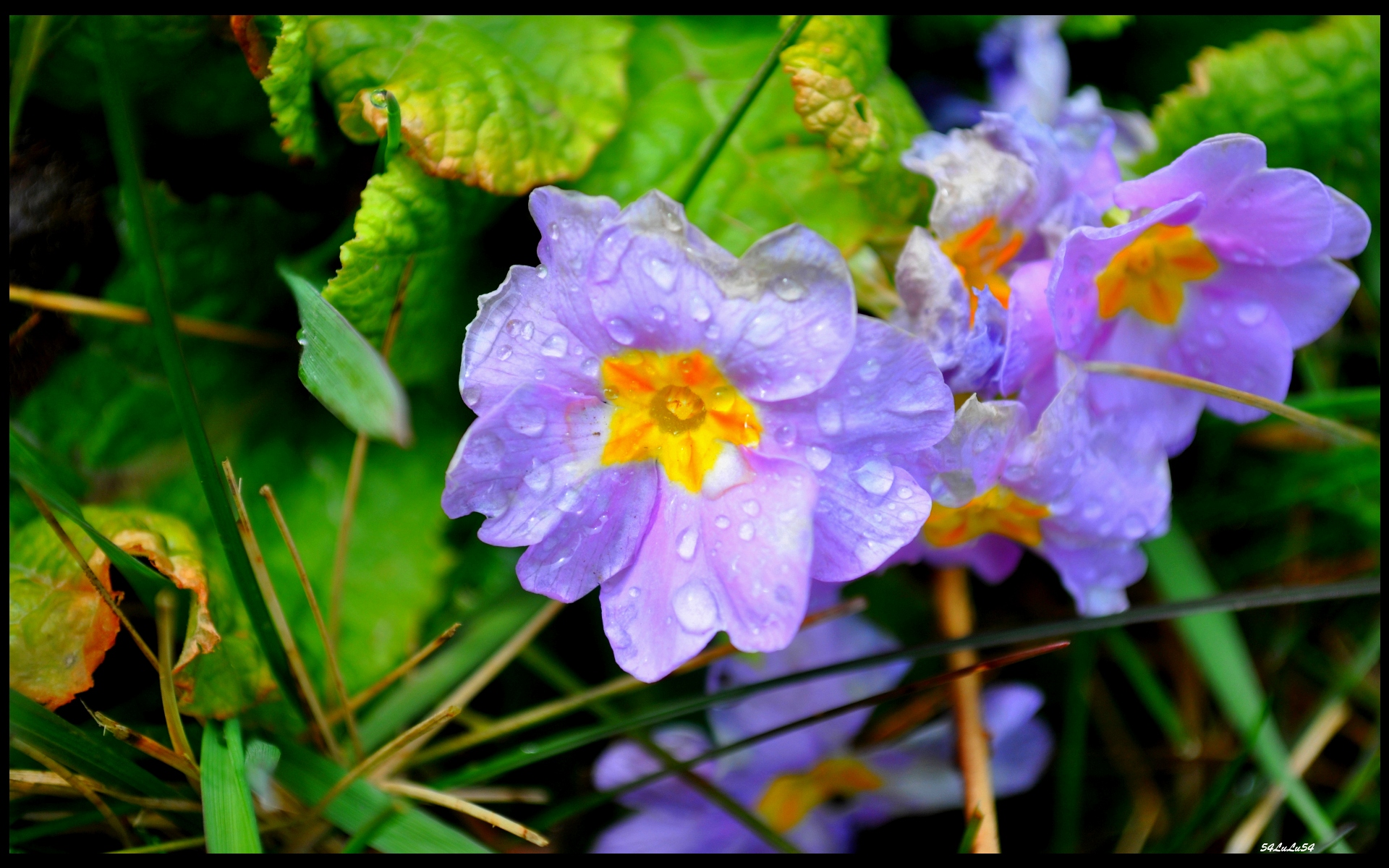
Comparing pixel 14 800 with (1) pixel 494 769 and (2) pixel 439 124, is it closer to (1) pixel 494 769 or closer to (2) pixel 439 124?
(1) pixel 494 769

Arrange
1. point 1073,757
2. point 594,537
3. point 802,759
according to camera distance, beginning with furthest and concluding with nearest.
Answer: point 1073,757
point 802,759
point 594,537

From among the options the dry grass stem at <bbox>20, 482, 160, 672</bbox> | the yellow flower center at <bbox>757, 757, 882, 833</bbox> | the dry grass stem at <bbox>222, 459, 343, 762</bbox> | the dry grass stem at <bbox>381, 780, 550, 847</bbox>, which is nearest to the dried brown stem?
the yellow flower center at <bbox>757, 757, 882, 833</bbox>

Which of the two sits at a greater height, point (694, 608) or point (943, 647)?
point (694, 608)

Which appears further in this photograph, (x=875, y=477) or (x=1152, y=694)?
(x=1152, y=694)

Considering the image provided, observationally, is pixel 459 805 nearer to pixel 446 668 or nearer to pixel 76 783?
pixel 446 668

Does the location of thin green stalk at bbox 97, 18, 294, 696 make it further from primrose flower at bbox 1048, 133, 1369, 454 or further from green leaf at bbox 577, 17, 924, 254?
primrose flower at bbox 1048, 133, 1369, 454

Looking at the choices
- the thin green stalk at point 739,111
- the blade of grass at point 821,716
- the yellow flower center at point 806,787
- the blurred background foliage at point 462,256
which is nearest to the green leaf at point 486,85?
the blurred background foliage at point 462,256

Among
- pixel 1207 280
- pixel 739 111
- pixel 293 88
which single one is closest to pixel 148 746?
pixel 293 88
